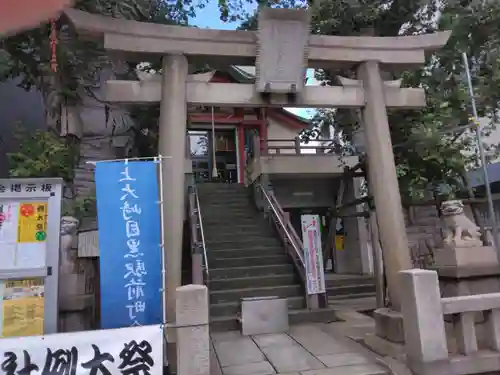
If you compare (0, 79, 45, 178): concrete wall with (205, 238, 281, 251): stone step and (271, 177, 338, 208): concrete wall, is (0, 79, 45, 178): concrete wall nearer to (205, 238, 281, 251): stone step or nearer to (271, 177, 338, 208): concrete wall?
(205, 238, 281, 251): stone step

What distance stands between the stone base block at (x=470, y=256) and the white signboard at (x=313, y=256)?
2484mm

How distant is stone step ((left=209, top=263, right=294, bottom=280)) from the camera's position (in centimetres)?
828

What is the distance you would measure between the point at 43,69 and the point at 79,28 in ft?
16.8

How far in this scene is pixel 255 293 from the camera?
25.5ft

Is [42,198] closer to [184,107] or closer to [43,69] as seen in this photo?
[184,107]

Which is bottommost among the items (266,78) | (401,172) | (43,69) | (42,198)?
(42,198)

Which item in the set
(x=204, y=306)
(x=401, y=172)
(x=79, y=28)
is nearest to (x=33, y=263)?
(x=204, y=306)

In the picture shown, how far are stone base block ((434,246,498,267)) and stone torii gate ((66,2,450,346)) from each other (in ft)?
1.84

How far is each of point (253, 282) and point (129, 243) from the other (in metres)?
4.15

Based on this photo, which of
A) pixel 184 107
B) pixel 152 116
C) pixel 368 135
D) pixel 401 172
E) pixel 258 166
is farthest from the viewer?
pixel 258 166

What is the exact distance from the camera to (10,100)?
37.7ft

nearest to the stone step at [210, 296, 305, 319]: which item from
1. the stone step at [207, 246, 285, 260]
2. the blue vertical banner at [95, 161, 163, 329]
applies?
the stone step at [207, 246, 285, 260]

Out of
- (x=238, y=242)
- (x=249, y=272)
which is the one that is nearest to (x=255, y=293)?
(x=249, y=272)

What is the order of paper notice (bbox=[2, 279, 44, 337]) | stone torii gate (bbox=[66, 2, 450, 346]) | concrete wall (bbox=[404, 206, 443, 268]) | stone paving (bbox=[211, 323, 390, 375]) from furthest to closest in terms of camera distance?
1. concrete wall (bbox=[404, 206, 443, 268])
2. stone torii gate (bbox=[66, 2, 450, 346])
3. stone paving (bbox=[211, 323, 390, 375])
4. paper notice (bbox=[2, 279, 44, 337])
